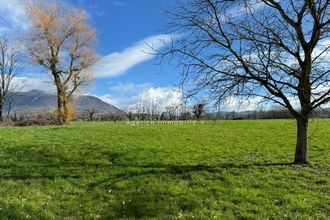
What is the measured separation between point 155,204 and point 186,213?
973 mm

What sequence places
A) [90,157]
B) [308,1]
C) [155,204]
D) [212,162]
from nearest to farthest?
[155,204], [308,1], [212,162], [90,157]

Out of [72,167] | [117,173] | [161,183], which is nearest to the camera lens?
[161,183]

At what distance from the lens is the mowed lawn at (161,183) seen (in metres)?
7.45

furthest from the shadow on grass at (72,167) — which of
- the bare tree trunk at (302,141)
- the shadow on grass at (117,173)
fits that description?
the bare tree trunk at (302,141)

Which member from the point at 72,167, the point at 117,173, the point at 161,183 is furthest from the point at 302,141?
the point at 72,167

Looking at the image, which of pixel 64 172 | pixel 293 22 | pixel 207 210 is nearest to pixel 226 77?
pixel 293 22

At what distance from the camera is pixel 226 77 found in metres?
11.2

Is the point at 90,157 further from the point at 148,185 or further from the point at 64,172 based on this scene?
the point at 148,185

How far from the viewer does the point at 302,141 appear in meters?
11.7

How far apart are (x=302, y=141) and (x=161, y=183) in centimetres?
548

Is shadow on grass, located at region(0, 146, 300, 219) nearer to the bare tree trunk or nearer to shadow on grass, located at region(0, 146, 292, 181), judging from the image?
shadow on grass, located at region(0, 146, 292, 181)

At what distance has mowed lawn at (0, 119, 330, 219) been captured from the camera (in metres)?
7.45

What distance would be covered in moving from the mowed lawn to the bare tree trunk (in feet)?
1.81

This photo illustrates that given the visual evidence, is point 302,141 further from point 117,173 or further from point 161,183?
point 117,173
